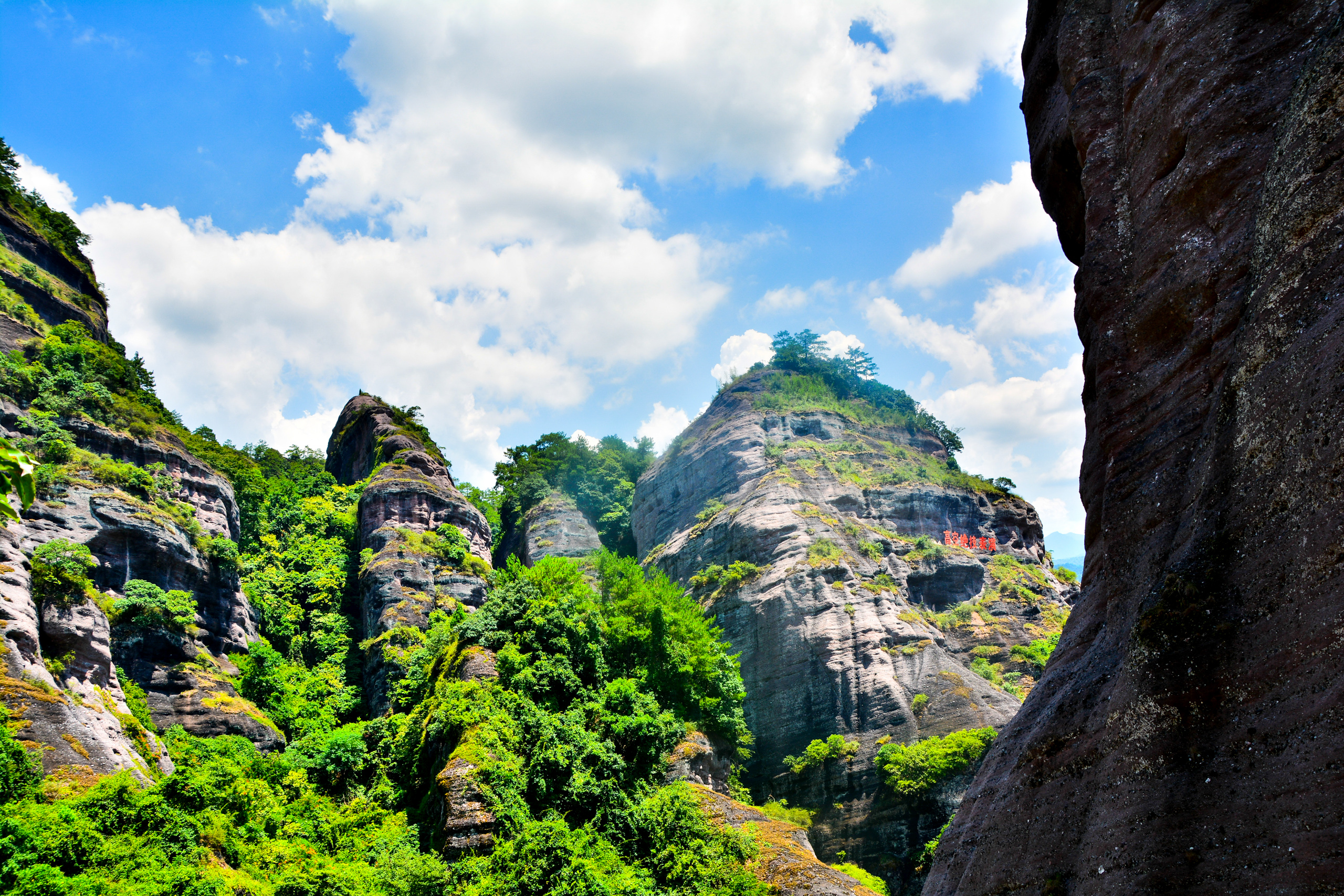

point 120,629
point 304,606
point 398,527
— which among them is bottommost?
point 120,629

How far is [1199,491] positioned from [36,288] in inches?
2338

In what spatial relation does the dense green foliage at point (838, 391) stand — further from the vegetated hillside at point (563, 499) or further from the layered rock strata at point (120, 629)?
the layered rock strata at point (120, 629)

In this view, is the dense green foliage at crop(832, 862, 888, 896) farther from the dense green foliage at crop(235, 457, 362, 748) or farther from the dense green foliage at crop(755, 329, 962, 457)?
the dense green foliage at crop(755, 329, 962, 457)

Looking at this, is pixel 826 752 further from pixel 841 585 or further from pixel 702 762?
pixel 841 585

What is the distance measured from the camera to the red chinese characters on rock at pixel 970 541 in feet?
193

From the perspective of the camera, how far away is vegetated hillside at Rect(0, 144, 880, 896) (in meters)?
22.0

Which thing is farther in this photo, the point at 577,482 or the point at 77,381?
the point at 577,482

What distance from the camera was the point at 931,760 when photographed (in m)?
35.9

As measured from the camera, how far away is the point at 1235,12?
28.3 ft

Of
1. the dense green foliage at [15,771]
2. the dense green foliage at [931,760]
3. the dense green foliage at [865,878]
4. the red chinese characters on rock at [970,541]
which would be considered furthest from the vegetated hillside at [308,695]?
the red chinese characters on rock at [970,541]

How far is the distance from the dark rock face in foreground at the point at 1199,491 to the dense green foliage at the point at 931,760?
2699cm

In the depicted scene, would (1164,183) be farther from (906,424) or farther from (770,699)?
(906,424)

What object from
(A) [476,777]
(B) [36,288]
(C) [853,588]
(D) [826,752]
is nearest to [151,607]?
(A) [476,777]

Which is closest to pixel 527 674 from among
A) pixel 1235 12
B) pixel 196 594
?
pixel 196 594
